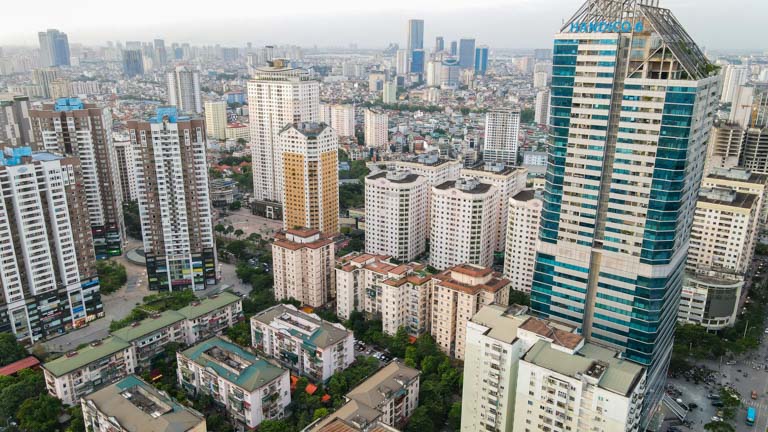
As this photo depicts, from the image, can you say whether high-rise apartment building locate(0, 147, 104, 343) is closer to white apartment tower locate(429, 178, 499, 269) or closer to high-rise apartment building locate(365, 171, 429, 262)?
high-rise apartment building locate(365, 171, 429, 262)

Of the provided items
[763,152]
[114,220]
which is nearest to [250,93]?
[114,220]

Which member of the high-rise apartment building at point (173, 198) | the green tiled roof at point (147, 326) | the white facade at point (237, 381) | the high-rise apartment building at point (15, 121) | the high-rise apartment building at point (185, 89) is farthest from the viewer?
the high-rise apartment building at point (185, 89)

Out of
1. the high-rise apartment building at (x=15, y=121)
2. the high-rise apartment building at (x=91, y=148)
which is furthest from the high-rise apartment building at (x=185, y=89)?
the high-rise apartment building at (x=91, y=148)

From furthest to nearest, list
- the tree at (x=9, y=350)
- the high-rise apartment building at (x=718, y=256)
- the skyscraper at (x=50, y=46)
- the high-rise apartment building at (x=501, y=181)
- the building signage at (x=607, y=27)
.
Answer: the skyscraper at (x=50, y=46) → the high-rise apartment building at (x=501, y=181) → the high-rise apartment building at (x=718, y=256) → the tree at (x=9, y=350) → the building signage at (x=607, y=27)

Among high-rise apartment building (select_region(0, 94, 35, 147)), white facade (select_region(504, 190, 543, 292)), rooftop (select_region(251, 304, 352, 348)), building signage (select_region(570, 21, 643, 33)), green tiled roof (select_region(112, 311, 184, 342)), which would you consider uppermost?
building signage (select_region(570, 21, 643, 33))

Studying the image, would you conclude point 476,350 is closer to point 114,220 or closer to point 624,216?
point 624,216

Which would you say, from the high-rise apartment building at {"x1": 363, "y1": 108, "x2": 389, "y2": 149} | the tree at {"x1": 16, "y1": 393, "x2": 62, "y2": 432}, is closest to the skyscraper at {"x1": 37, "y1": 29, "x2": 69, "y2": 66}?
the high-rise apartment building at {"x1": 363, "y1": 108, "x2": 389, "y2": 149}

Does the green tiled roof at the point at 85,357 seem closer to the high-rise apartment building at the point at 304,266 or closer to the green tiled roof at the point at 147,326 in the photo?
the green tiled roof at the point at 147,326
